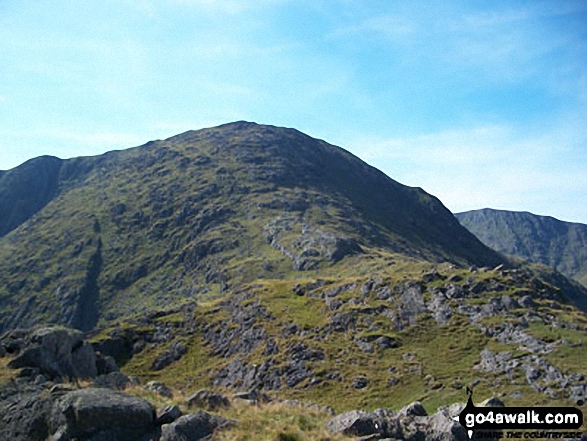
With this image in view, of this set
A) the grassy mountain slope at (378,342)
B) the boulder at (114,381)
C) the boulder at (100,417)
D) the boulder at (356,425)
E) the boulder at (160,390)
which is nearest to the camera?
the boulder at (100,417)

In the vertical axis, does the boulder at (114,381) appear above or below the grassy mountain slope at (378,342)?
above

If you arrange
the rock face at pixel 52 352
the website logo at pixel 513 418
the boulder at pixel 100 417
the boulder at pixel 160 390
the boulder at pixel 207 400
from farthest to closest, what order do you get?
the rock face at pixel 52 352
the boulder at pixel 160 390
the boulder at pixel 207 400
the website logo at pixel 513 418
the boulder at pixel 100 417

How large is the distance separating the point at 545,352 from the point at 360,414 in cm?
4773

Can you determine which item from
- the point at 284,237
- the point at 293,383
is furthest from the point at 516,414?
the point at 284,237

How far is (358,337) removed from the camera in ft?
240

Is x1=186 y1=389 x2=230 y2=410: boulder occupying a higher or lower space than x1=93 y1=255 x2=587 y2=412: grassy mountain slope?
Answer: higher

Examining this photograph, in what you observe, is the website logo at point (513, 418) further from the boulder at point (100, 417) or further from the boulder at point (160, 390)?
the boulder at point (160, 390)

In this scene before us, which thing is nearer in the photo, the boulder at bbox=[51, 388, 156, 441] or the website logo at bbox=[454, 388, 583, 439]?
the boulder at bbox=[51, 388, 156, 441]

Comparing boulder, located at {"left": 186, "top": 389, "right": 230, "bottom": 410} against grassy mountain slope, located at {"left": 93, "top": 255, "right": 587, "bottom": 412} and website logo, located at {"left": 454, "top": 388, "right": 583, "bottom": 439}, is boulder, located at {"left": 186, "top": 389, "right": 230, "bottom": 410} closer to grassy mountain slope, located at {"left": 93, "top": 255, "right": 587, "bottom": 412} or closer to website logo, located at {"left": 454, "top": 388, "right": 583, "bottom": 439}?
website logo, located at {"left": 454, "top": 388, "right": 583, "bottom": 439}

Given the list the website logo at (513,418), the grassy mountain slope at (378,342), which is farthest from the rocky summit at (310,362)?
the website logo at (513,418)

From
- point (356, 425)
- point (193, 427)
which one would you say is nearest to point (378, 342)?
point (356, 425)

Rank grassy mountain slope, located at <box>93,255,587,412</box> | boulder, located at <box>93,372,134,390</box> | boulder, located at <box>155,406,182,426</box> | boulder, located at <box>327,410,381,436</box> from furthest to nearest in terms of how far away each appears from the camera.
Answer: grassy mountain slope, located at <box>93,255,587,412</box> < boulder, located at <box>93,372,134,390</box> < boulder, located at <box>327,410,381,436</box> < boulder, located at <box>155,406,182,426</box>

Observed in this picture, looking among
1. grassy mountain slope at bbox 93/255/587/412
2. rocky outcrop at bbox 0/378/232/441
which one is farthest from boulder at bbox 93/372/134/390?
grassy mountain slope at bbox 93/255/587/412

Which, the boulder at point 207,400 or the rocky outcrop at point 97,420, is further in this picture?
the boulder at point 207,400
